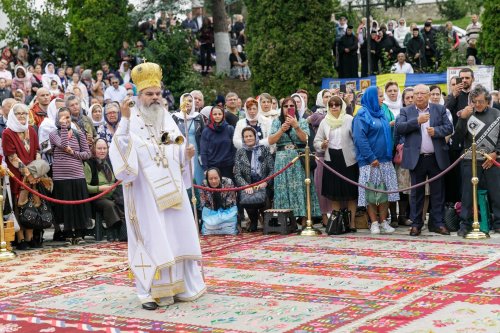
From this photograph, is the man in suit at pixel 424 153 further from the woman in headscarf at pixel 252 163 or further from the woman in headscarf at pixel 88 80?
the woman in headscarf at pixel 88 80

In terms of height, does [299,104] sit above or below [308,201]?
above

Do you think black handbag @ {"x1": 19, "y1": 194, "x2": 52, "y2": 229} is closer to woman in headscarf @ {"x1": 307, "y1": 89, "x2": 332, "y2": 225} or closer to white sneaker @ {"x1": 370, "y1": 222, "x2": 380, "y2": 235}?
woman in headscarf @ {"x1": 307, "y1": 89, "x2": 332, "y2": 225}

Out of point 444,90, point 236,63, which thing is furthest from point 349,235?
point 236,63

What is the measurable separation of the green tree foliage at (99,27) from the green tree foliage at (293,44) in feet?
14.9

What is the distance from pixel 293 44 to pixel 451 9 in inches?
967

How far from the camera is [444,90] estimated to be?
19.0 meters

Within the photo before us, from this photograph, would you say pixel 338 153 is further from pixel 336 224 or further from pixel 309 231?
pixel 309 231

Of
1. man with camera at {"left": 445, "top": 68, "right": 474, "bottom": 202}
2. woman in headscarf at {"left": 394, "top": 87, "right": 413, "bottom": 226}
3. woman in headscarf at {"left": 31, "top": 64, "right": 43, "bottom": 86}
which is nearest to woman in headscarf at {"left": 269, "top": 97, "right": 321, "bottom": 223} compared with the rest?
woman in headscarf at {"left": 394, "top": 87, "right": 413, "bottom": 226}

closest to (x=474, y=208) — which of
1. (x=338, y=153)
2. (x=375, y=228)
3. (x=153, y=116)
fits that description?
(x=375, y=228)

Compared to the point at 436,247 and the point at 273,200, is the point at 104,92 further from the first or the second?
the point at 436,247

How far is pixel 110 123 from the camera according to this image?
14.5 meters

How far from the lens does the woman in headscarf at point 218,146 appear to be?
14.3 m

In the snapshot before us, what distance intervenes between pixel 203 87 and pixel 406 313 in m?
16.4

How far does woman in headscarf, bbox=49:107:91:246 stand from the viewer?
13.4 m
